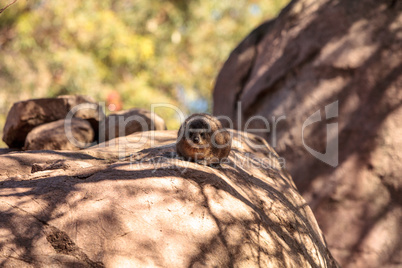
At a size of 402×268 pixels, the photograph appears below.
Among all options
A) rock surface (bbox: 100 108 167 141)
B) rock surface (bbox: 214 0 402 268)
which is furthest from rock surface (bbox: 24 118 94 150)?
rock surface (bbox: 214 0 402 268)

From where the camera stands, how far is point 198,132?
382 cm

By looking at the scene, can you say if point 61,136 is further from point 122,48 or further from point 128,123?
point 122,48

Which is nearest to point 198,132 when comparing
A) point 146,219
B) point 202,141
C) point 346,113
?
point 202,141

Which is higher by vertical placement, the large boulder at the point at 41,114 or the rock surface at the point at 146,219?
the large boulder at the point at 41,114

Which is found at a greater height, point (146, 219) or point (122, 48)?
point (122, 48)

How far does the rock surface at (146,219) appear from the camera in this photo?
2666 mm

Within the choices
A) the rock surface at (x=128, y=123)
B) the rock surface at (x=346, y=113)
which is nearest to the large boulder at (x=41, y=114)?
the rock surface at (x=128, y=123)

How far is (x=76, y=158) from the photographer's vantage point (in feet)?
13.8

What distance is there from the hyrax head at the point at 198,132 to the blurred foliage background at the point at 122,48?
898 centimetres

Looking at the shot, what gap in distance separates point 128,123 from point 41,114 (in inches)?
46.7

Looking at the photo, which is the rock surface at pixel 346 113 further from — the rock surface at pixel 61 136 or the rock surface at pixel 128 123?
the rock surface at pixel 61 136

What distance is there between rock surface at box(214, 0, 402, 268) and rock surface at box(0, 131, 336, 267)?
1.95 metres

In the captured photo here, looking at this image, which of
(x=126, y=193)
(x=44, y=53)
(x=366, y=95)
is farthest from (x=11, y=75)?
(x=126, y=193)

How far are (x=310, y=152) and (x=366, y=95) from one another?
1.01 m
